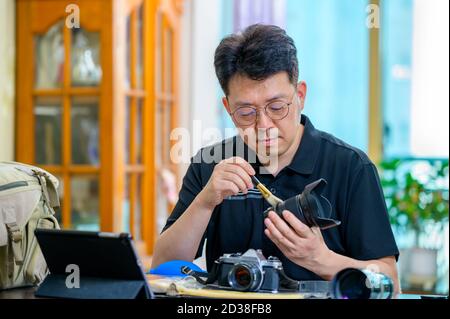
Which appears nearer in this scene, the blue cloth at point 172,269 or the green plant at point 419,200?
the blue cloth at point 172,269

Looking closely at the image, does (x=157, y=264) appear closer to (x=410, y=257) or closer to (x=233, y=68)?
(x=233, y=68)

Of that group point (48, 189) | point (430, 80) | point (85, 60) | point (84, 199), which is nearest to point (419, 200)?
point (430, 80)

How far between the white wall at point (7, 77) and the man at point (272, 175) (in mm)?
1771

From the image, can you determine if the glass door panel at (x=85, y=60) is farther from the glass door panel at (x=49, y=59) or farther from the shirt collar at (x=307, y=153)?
the shirt collar at (x=307, y=153)

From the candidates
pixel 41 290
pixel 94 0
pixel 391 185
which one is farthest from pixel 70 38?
pixel 41 290

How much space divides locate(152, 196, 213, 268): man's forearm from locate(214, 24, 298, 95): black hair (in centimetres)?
31

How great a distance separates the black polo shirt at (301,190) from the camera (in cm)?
180

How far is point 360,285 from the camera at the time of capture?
1.34m

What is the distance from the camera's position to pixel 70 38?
142 inches

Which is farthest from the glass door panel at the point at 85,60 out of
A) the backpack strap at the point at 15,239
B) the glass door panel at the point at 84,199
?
the backpack strap at the point at 15,239

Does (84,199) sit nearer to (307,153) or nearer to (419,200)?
(419,200)

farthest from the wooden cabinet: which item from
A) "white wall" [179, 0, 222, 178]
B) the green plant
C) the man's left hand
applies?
the man's left hand

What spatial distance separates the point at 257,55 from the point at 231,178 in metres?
0.32

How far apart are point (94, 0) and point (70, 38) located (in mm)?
212
